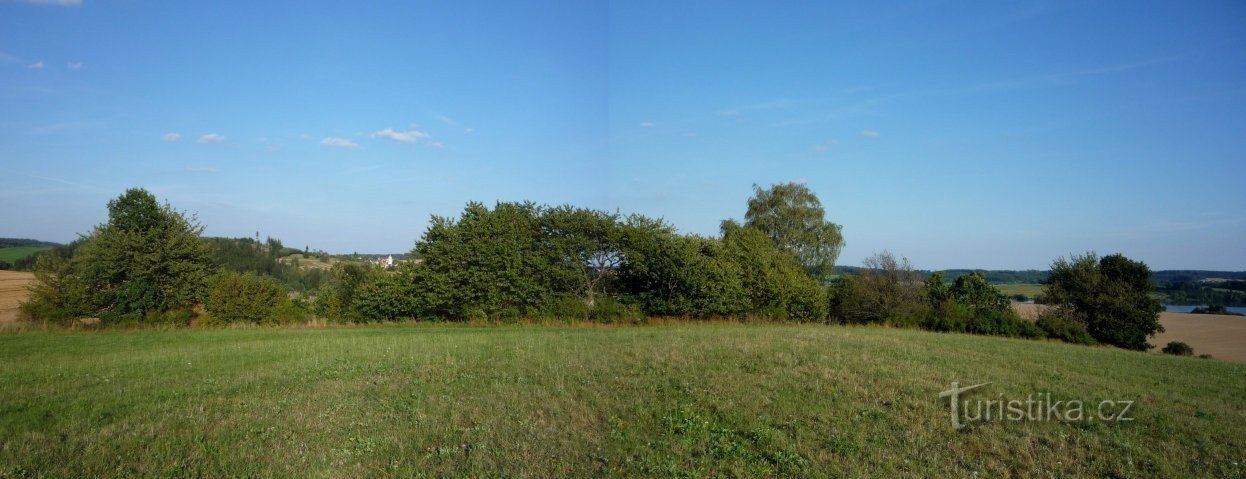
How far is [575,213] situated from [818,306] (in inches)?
558

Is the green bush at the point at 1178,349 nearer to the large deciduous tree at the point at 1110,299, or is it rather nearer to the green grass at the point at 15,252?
the large deciduous tree at the point at 1110,299

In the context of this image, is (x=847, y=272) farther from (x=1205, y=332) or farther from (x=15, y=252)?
(x=15, y=252)

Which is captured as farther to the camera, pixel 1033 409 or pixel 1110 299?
pixel 1110 299

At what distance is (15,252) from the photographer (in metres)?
61.9

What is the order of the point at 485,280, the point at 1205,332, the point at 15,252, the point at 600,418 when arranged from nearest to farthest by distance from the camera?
the point at 600,418, the point at 485,280, the point at 1205,332, the point at 15,252

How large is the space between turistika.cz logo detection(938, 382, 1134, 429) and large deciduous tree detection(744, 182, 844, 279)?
39.2m

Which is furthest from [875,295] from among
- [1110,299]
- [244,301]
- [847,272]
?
[244,301]

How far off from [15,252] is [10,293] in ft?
98.7

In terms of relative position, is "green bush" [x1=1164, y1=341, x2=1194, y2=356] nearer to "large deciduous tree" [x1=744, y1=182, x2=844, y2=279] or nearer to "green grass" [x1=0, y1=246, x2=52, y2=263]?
"large deciduous tree" [x1=744, y1=182, x2=844, y2=279]

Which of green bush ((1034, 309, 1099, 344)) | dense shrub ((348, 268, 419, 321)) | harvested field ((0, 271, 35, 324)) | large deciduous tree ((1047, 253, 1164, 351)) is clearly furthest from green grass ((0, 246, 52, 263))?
large deciduous tree ((1047, 253, 1164, 351))

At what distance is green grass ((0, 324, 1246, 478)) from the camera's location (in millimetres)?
6660

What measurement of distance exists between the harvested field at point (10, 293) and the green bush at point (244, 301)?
7.68m

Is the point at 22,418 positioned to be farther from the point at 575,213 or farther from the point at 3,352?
the point at 575,213

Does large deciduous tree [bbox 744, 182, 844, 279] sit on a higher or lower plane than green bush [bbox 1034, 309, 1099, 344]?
higher
